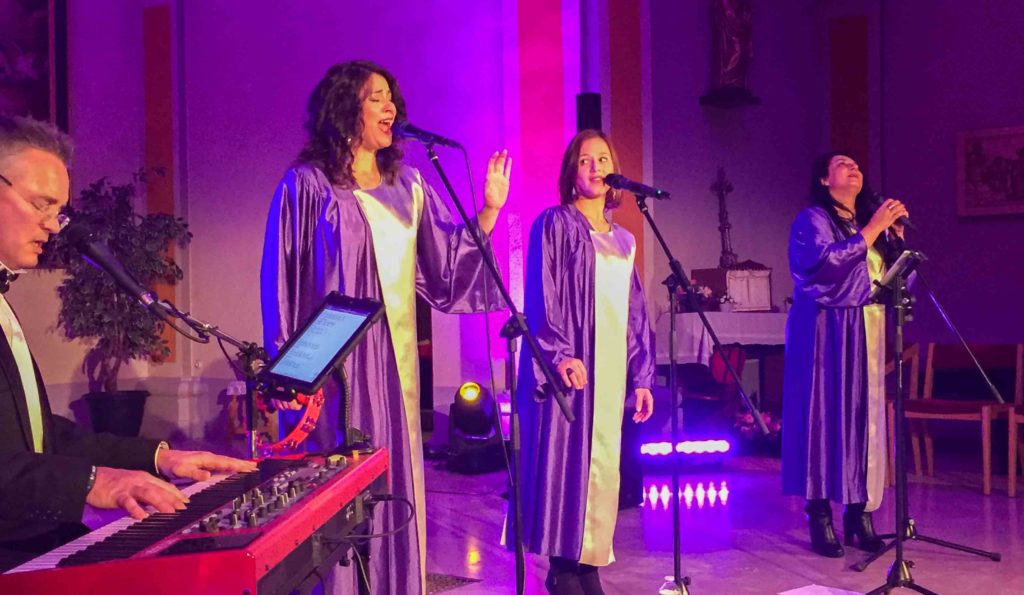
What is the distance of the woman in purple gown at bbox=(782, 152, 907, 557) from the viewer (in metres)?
4.76

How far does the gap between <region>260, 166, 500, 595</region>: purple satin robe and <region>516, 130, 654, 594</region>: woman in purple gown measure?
3.17 ft

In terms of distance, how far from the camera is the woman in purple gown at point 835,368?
4.76m

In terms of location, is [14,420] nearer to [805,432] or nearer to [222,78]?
[805,432]

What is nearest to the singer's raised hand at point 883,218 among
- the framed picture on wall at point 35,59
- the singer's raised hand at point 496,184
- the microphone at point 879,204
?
the microphone at point 879,204

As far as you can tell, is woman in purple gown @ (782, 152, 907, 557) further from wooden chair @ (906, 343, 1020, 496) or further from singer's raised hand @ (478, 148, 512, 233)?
singer's raised hand @ (478, 148, 512, 233)

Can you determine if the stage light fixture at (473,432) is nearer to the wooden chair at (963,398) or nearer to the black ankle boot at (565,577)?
the wooden chair at (963,398)

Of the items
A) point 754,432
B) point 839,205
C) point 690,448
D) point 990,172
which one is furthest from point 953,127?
point 839,205

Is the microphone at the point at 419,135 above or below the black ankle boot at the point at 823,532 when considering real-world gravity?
above

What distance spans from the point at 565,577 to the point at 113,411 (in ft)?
20.2

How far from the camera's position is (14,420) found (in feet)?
6.15

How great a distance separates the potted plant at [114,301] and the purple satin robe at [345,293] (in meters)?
6.21

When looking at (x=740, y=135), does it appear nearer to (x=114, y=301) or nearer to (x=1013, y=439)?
(x=1013, y=439)

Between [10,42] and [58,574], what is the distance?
8697 millimetres

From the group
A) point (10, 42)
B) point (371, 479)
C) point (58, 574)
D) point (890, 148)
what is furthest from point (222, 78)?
point (58, 574)
